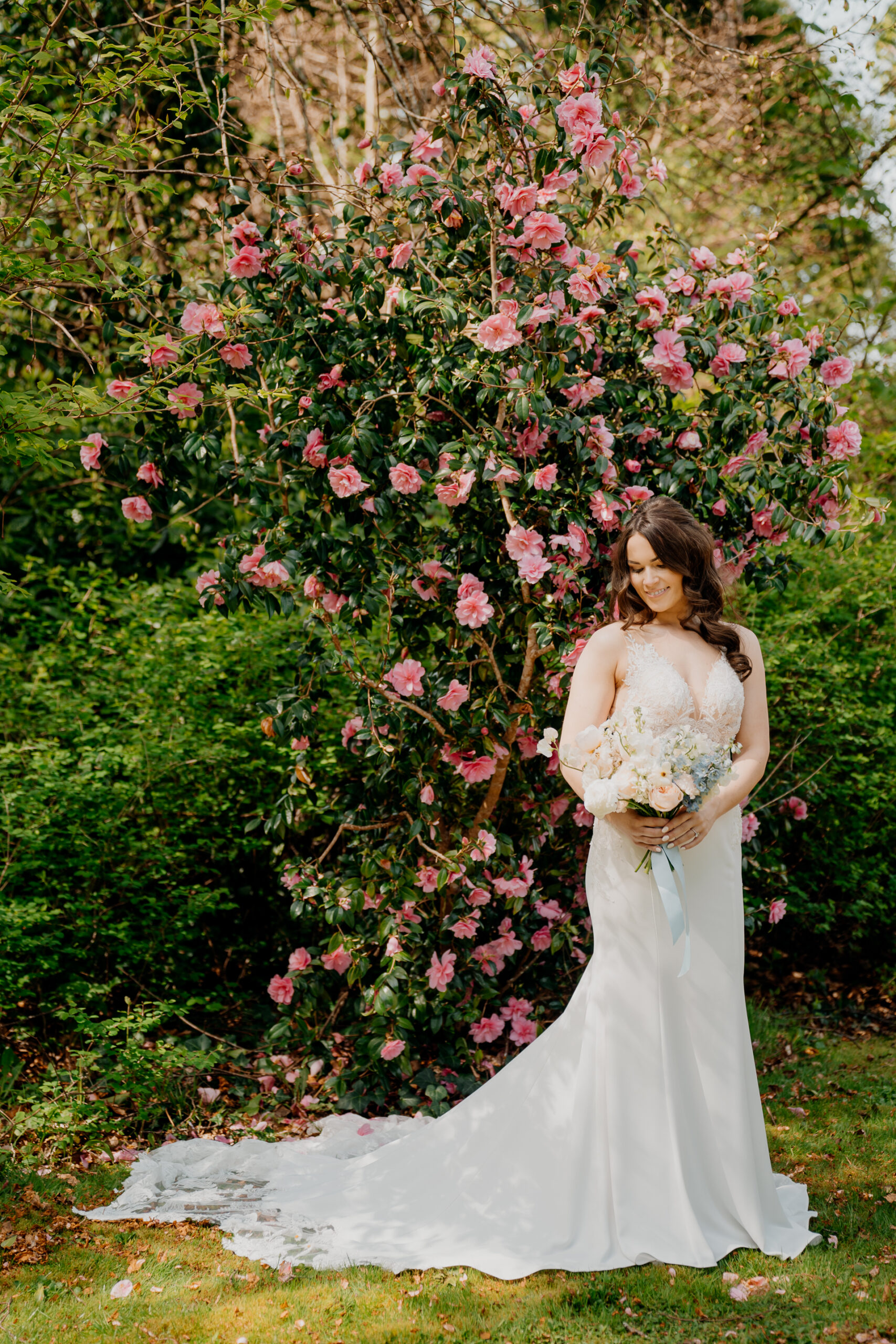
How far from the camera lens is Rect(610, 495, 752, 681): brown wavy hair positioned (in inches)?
132

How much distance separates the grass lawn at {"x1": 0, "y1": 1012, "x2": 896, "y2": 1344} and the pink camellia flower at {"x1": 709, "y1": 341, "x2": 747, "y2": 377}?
2872mm

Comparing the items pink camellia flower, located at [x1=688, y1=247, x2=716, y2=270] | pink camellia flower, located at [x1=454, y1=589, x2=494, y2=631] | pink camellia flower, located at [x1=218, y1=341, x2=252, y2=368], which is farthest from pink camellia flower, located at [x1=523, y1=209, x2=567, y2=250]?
pink camellia flower, located at [x1=454, y1=589, x2=494, y2=631]

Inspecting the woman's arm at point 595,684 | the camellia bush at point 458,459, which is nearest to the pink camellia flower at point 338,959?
the camellia bush at point 458,459

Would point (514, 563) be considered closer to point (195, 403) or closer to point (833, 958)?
point (195, 403)

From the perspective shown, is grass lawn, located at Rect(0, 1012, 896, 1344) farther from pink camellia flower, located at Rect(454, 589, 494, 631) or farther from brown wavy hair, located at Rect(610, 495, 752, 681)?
pink camellia flower, located at Rect(454, 589, 494, 631)

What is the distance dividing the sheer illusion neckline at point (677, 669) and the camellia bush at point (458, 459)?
400 mm

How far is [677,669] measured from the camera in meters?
3.39

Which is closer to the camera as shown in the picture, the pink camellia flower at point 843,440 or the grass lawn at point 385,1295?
the grass lawn at point 385,1295

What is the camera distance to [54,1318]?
285cm

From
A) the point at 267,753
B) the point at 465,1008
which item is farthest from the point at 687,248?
the point at 465,1008

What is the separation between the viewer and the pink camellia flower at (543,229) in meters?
3.62

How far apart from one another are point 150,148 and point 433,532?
1.79m

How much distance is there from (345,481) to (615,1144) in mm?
2246

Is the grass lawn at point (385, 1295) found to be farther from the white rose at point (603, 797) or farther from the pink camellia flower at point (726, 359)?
the pink camellia flower at point (726, 359)
